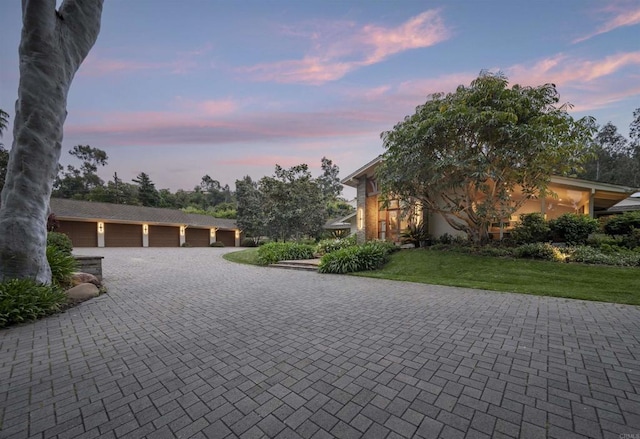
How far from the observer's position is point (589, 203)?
1159 centimetres

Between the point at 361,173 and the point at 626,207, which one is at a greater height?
the point at 361,173

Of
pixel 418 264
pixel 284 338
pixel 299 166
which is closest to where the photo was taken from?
pixel 284 338

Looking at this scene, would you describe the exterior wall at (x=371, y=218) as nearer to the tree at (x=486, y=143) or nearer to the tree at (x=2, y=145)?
the tree at (x=486, y=143)

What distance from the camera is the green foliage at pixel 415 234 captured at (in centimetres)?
1245

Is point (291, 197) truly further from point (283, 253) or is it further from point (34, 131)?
point (34, 131)

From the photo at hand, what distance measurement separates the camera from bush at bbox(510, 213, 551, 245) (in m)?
9.68

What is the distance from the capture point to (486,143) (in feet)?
29.3

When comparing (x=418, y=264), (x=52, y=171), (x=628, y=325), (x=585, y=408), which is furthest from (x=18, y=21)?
(x=628, y=325)

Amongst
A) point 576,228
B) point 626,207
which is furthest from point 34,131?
point 626,207

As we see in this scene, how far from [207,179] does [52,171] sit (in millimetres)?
63890

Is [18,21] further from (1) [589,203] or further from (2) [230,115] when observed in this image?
(1) [589,203]

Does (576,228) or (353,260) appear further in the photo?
(353,260)

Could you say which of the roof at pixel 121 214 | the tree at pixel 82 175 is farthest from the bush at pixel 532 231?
the tree at pixel 82 175

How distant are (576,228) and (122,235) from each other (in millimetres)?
31964
